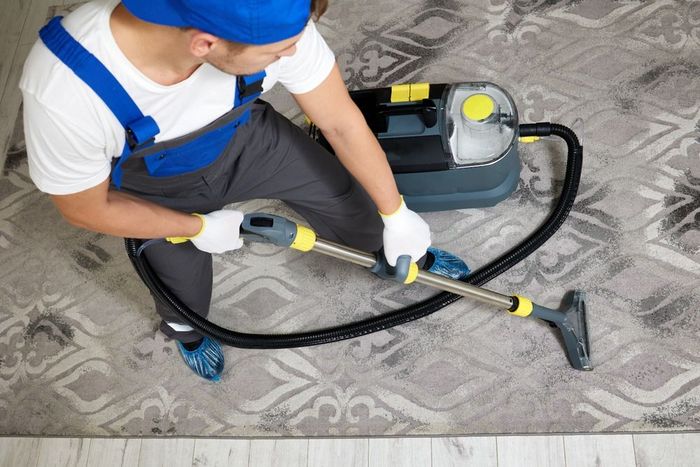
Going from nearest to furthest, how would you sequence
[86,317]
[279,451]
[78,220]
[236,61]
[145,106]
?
[236,61] < [145,106] < [78,220] < [279,451] < [86,317]

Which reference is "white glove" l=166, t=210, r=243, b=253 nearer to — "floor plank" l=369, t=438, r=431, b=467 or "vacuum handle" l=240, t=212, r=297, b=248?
"vacuum handle" l=240, t=212, r=297, b=248

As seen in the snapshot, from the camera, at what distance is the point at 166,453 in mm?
1712

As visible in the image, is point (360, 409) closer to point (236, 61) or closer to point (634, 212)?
point (634, 212)

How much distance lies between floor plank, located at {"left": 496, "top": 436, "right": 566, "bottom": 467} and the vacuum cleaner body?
23.5 inches

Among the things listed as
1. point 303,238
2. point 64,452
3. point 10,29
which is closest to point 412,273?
point 303,238

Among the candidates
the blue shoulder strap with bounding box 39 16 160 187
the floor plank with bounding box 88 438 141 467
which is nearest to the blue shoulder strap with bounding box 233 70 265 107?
the blue shoulder strap with bounding box 39 16 160 187

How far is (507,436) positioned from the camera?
1.59 m

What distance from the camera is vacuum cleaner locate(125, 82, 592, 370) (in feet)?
4.99

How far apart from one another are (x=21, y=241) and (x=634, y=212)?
161 centimetres

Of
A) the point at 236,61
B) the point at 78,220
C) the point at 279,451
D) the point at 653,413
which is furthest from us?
the point at 279,451

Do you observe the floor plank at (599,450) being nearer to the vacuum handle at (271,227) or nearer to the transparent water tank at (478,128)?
the transparent water tank at (478,128)

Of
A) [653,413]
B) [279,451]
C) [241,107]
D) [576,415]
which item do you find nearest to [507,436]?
[576,415]

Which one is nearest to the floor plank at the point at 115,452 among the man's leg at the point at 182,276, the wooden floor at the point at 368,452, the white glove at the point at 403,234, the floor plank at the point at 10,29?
the wooden floor at the point at 368,452

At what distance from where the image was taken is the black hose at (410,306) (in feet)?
4.56
